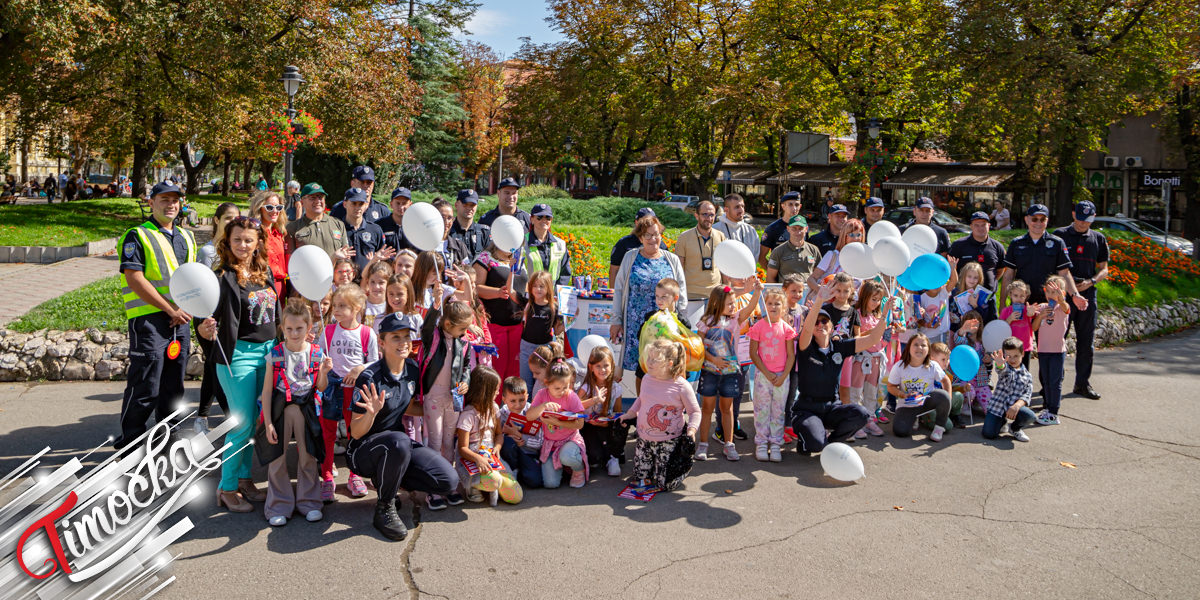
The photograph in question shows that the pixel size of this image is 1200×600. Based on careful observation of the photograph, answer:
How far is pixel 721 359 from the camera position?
618cm

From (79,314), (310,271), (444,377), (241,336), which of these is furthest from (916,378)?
(79,314)

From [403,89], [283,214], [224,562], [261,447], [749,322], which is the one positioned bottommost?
[224,562]

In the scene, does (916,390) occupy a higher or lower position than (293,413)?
lower

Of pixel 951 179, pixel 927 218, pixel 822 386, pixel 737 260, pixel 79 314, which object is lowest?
pixel 822 386

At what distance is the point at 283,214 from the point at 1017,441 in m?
6.48

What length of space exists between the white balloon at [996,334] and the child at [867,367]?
1.14 m

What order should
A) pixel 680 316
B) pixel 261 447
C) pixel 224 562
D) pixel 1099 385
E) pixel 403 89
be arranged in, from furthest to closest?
pixel 403 89, pixel 1099 385, pixel 680 316, pixel 261 447, pixel 224 562

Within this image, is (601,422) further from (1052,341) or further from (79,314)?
(79,314)

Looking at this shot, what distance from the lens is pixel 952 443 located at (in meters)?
6.72

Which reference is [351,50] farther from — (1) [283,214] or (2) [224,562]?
(2) [224,562]

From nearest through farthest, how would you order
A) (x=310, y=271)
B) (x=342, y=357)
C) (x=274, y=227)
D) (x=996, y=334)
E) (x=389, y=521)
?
1. (x=389, y=521)
2. (x=342, y=357)
3. (x=310, y=271)
4. (x=274, y=227)
5. (x=996, y=334)

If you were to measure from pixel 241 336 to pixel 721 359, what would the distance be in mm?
3422

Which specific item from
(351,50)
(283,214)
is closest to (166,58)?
(351,50)

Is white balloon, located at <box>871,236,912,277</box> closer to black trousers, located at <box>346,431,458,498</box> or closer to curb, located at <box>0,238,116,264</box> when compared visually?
black trousers, located at <box>346,431,458,498</box>
